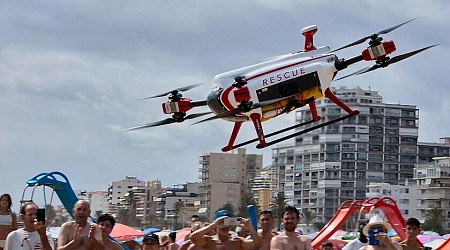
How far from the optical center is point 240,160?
18750cm

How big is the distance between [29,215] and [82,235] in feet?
4.68

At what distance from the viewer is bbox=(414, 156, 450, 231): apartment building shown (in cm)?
15112

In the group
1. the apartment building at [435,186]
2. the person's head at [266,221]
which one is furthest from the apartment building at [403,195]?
the person's head at [266,221]

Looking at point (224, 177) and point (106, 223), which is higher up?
point (224, 177)

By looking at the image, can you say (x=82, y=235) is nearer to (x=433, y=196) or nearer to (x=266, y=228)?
(x=266, y=228)

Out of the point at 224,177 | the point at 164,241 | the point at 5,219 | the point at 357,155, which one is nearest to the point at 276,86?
the point at 164,241

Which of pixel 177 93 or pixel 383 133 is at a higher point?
pixel 383 133

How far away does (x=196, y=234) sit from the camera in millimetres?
16578

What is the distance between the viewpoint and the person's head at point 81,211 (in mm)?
13875

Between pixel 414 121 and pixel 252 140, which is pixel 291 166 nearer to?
pixel 414 121

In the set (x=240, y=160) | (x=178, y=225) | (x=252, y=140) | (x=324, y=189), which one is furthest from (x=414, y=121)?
(x=252, y=140)

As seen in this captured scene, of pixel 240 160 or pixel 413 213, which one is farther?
pixel 240 160

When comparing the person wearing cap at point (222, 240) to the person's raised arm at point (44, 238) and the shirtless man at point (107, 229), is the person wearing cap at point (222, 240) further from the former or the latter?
the person's raised arm at point (44, 238)

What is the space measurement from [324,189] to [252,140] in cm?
14648
